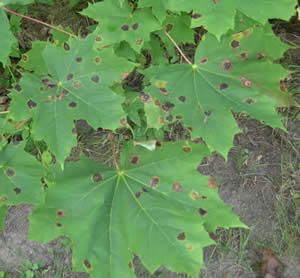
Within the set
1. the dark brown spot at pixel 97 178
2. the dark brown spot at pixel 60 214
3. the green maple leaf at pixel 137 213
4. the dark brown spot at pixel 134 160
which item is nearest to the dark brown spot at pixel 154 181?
the green maple leaf at pixel 137 213

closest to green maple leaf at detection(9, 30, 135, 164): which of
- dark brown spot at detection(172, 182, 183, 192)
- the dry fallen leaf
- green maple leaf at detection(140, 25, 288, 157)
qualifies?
green maple leaf at detection(140, 25, 288, 157)

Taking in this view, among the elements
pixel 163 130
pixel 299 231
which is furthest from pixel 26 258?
pixel 299 231

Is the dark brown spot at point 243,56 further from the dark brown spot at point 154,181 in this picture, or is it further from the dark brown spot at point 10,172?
the dark brown spot at point 10,172

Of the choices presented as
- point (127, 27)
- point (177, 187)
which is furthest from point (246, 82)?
point (127, 27)

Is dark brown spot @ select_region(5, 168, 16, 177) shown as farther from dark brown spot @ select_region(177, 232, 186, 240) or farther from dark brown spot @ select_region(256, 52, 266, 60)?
dark brown spot @ select_region(256, 52, 266, 60)

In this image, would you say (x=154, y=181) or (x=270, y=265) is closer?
(x=154, y=181)

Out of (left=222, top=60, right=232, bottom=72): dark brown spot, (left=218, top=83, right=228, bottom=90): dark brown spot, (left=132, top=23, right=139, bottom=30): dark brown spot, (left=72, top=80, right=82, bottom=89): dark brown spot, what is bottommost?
(left=72, top=80, right=82, bottom=89): dark brown spot

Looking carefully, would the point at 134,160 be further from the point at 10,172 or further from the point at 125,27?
the point at 125,27
